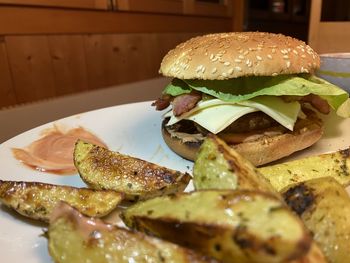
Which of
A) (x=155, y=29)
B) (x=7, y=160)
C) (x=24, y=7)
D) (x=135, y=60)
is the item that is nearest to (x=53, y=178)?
(x=7, y=160)

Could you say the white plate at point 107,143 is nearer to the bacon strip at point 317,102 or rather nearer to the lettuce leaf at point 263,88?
the bacon strip at point 317,102

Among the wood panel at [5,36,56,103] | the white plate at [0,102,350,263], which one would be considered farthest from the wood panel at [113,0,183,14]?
the white plate at [0,102,350,263]

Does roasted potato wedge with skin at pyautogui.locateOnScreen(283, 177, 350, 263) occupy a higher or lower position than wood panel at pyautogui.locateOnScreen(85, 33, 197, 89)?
higher

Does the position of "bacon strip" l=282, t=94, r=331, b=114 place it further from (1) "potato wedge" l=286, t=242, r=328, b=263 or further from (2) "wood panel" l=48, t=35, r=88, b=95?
(2) "wood panel" l=48, t=35, r=88, b=95

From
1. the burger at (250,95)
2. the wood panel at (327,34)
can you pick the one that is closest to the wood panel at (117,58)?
the wood panel at (327,34)

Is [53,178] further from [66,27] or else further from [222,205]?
[66,27]

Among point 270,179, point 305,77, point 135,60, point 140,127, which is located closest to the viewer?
point 270,179
